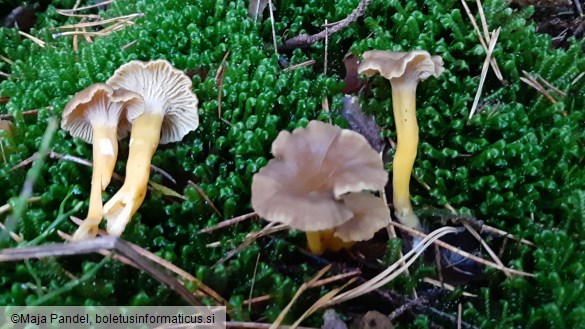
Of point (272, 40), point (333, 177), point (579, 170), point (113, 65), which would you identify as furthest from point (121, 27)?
point (579, 170)

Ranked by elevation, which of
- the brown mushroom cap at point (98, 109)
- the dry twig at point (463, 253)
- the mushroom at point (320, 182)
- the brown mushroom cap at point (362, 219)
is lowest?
the dry twig at point (463, 253)

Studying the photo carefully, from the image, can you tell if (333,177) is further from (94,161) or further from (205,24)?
(205,24)

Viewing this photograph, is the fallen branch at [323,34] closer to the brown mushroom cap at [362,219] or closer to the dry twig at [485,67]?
the dry twig at [485,67]

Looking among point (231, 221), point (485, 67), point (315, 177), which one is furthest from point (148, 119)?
point (485, 67)


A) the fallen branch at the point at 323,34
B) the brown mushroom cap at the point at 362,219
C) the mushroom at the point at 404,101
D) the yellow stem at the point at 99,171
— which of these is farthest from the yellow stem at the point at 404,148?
the yellow stem at the point at 99,171

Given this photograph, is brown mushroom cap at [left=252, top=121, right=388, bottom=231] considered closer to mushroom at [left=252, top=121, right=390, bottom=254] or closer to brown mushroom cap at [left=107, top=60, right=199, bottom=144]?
mushroom at [left=252, top=121, right=390, bottom=254]

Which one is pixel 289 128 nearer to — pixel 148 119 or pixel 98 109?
pixel 148 119

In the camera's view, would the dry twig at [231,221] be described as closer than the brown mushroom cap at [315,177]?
No
